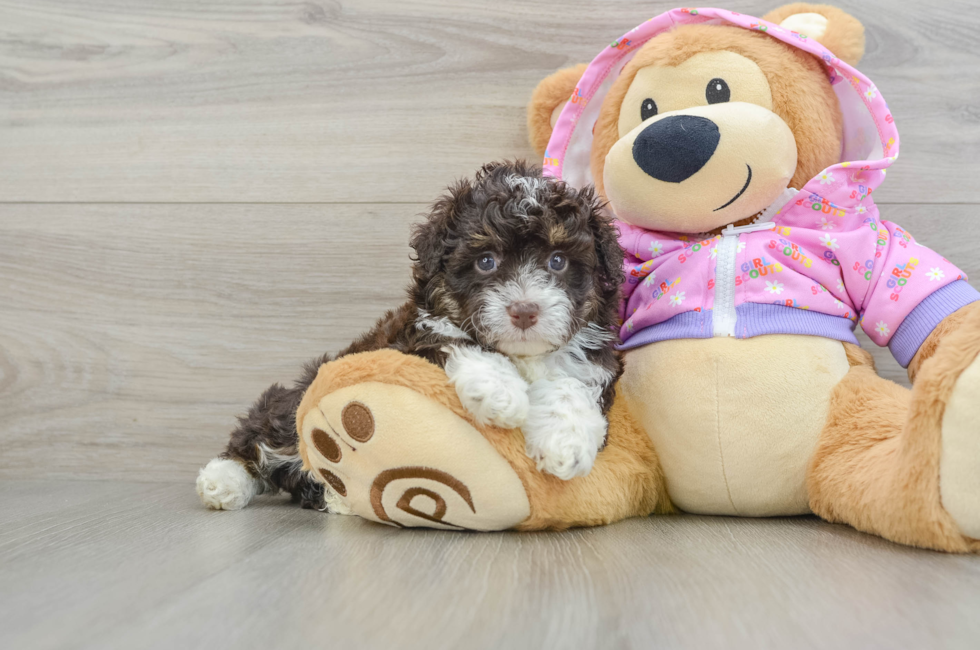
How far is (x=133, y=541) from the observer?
53.4 inches

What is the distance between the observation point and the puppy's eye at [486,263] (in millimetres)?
1320

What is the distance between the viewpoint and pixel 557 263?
1342mm

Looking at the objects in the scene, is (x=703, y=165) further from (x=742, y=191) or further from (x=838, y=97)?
(x=838, y=97)

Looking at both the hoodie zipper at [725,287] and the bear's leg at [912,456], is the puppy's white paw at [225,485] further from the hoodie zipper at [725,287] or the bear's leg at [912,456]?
the bear's leg at [912,456]

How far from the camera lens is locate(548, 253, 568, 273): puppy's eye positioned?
1336 millimetres

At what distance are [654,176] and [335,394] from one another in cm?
79

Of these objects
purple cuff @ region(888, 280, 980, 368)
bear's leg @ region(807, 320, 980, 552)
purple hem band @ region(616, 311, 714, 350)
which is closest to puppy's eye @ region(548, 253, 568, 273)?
purple hem band @ region(616, 311, 714, 350)

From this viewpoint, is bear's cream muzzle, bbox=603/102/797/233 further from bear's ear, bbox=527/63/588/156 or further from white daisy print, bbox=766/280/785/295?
bear's ear, bbox=527/63/588/156

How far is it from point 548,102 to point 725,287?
0.67 meters

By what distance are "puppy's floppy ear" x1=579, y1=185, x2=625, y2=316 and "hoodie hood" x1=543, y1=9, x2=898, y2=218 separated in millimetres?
258

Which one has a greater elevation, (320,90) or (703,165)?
(320,90)

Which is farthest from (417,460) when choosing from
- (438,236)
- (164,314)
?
(164,314)

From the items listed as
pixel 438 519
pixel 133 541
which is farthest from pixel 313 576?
pixel 133 541

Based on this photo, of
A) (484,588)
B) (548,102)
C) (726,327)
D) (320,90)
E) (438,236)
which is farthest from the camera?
(320,90)
